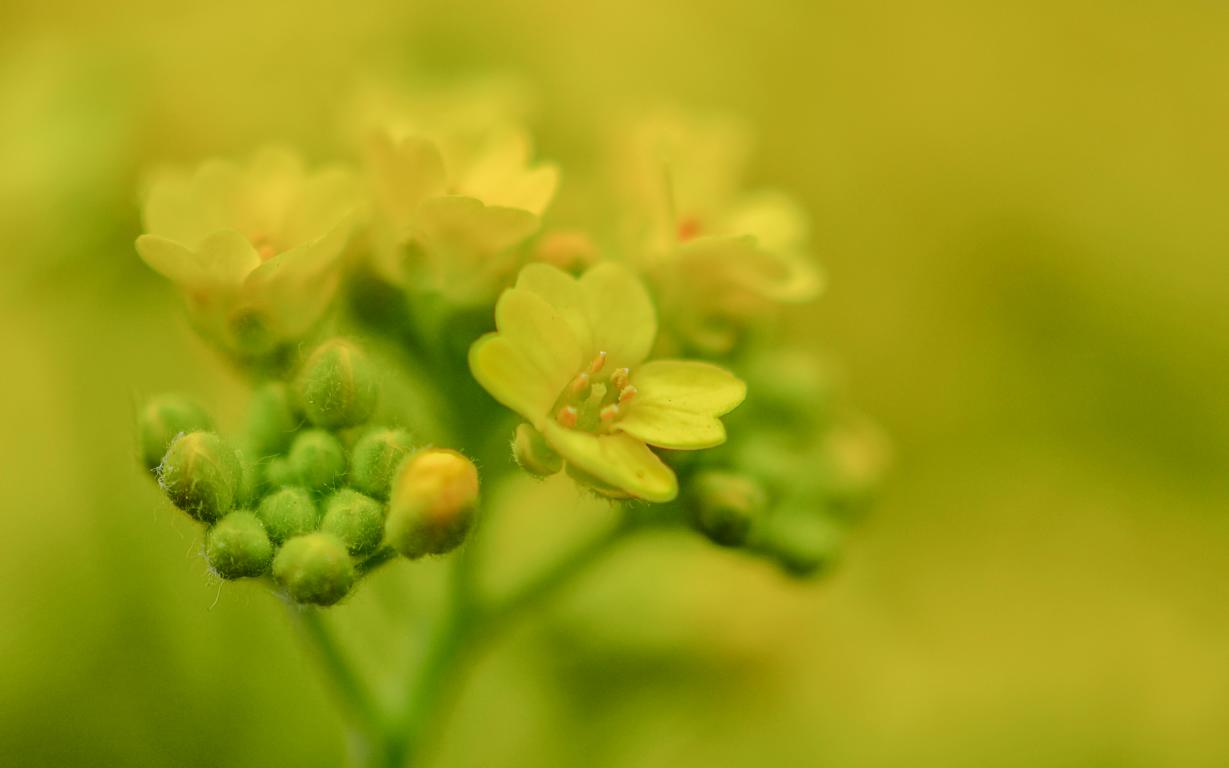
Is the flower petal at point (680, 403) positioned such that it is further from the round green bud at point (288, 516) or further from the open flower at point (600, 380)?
the round green bud at point (288, 516)

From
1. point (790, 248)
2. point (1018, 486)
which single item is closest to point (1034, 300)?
point (1018, 486)

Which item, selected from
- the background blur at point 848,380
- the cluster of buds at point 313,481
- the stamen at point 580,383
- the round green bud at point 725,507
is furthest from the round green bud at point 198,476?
the round green bud at point 725,507

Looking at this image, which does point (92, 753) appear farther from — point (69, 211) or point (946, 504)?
point (946, 504)

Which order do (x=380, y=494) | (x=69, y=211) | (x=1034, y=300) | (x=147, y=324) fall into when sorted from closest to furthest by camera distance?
(x=380, y=494)
(x=69, y=211)
(x=147, y=324)
(x=1034, y=300)

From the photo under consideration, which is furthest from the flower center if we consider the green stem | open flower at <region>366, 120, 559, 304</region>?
the green stem

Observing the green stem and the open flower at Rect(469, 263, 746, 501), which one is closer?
the open flower at Rect(469, 263, 746, 501)

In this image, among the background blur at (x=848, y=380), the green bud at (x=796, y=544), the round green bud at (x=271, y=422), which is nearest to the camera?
the round green bud at (x=271, y=422)

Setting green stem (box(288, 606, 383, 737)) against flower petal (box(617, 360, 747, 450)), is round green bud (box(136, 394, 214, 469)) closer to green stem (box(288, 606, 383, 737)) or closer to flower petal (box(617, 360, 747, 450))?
green stem (box(288, 606, 383, 737))
